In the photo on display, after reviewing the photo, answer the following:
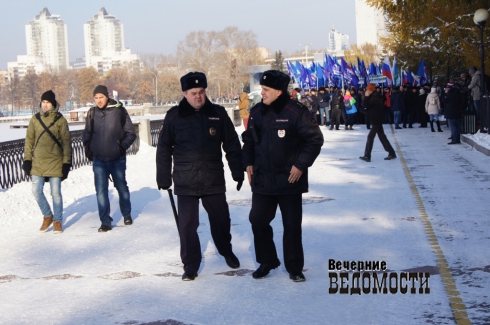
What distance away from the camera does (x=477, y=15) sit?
819 inches

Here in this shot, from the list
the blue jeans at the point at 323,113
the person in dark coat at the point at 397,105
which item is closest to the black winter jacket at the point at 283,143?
the person in dark coat at the point at 397,105

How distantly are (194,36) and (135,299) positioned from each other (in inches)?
5291

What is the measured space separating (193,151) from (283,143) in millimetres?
901

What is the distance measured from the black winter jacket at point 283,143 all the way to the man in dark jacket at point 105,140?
12.1 feet

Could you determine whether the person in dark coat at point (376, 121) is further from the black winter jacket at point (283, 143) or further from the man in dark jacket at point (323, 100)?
the man in dark jacket at point (323, 100)

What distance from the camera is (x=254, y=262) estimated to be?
7.74m

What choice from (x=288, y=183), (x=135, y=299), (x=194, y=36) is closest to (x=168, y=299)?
(x=135, y=299)

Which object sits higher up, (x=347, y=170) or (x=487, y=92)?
(x=487, y=92)

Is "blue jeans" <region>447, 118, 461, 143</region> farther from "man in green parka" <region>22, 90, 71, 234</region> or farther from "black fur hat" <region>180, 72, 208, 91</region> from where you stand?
"black fur hat" <region>180, 72, 208, 91</region>

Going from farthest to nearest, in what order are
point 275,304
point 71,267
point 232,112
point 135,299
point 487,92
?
point 232,112
point 487,92
point 71,267
point 135,299
point 275,304

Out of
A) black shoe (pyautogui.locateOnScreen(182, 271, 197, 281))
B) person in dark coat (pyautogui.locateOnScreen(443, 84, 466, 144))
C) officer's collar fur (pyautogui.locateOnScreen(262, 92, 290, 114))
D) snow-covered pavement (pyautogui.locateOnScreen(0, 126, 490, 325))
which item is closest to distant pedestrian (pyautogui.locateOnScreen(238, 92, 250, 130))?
person in dark coat (pyautogui.locateOnScreen(443, 84, 466, 144))

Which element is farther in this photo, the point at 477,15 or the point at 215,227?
the point at 477,15

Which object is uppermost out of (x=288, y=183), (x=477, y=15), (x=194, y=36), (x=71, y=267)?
(x=194, y=36)

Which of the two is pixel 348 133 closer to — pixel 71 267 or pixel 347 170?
pixel 347 170
